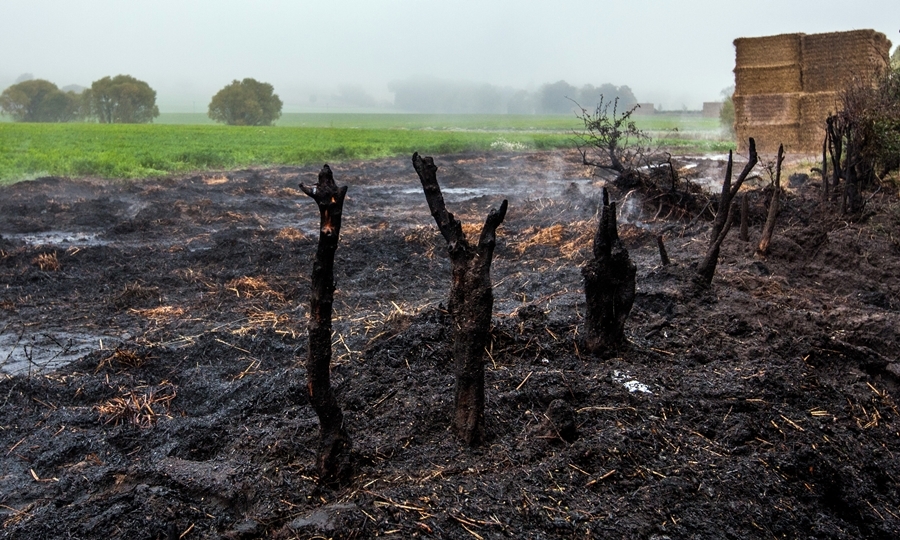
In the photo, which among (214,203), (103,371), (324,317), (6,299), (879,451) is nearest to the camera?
(324,317)

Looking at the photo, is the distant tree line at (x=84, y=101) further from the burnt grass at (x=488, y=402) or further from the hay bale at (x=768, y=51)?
the burnt grass at (x=488, y=402)

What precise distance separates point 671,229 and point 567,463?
7.98m

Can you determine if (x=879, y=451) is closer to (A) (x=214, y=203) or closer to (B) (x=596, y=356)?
(B) (x=596, y=356)

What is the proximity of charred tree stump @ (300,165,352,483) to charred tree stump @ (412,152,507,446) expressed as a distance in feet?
2.21

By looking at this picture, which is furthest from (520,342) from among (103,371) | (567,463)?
(103,371)

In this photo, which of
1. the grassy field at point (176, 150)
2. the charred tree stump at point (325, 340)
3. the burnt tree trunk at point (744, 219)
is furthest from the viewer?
the grassy field at point (176, 150)

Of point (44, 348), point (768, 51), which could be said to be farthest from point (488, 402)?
point (768, 51)

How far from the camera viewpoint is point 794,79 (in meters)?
19.6

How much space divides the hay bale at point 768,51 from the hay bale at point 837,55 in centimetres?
26

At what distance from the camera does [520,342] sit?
5262 mm

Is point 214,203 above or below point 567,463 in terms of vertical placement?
above

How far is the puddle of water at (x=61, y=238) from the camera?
12.0 m

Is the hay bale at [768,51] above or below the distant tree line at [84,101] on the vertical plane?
below

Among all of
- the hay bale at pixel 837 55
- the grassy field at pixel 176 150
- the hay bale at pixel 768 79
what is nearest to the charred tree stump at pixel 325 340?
the grassy field at pixel 176 150
